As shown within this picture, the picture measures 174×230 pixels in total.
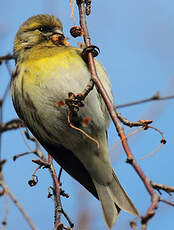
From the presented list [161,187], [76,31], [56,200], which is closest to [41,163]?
[56,200]

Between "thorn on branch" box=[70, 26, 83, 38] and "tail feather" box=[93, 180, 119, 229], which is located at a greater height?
"thorn on branch" box=[70, 26, 83, 38]

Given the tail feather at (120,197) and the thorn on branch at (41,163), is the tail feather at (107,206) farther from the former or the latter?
the thorn on branch at (41,163)

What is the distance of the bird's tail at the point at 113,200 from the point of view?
229cm

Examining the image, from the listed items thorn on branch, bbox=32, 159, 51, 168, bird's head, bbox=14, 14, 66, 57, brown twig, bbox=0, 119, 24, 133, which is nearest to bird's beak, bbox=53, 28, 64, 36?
bird's head, bbox=14, 14, 66, 57

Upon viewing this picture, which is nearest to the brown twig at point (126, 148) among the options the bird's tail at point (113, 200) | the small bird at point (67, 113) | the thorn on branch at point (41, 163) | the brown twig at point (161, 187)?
the brown twig at point (161, 187)

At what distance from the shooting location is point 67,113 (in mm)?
2559

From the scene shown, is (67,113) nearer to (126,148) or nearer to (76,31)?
(76,31)

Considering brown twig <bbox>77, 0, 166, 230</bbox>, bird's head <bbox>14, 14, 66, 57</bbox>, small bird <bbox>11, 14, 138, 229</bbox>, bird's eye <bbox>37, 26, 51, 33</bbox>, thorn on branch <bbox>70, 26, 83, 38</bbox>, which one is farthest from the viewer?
bird's eye <bbox>37, 26, 51, 33</bbox>

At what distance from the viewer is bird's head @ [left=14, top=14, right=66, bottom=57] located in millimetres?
2939

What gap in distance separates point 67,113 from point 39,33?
34.2 inches

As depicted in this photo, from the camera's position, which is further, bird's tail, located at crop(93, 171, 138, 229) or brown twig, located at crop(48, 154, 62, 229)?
bird's tail, located at crop(93, 171, 138, 229)

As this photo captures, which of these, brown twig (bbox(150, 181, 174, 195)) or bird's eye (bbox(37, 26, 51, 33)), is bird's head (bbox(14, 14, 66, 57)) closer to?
bird's eye (bbox(37, 26, 51, 33))

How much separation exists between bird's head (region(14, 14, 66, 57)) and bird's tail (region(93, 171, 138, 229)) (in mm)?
1174

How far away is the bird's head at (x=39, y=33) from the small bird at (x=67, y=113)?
0.02 m
